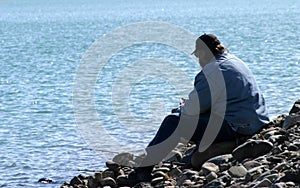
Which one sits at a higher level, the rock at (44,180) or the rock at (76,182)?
the rock at (76,182)

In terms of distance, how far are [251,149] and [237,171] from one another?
78cm

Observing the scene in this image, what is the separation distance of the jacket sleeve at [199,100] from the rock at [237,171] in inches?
37.8

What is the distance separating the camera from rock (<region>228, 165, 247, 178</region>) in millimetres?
8352

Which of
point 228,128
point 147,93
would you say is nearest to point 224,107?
point 228,128

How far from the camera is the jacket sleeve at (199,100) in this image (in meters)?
9.20

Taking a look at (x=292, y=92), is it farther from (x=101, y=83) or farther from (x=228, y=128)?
(x=228, y=128)

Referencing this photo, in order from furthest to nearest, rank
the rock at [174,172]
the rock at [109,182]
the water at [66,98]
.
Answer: the water at [66,98]
the rock at [109,182]
the rock at [174,172]

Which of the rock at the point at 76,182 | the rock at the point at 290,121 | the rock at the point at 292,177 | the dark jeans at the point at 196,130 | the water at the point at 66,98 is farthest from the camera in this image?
the water at the point at 66,98

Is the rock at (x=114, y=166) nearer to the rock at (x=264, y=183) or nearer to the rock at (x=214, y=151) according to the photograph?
the rock at (x=214, y=151)

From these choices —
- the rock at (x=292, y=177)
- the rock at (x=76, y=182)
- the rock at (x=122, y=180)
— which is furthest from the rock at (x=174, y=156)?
the rock at (x=292, y=177)

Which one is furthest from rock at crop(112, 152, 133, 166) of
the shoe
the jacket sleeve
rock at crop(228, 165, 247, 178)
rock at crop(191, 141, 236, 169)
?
rock at crop(228, 165, 247, 178)

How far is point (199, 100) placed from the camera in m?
9.20

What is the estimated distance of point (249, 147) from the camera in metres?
9.13

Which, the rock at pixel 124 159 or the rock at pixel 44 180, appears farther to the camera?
the rock at pixel 44 180
